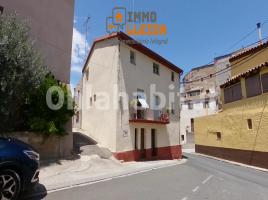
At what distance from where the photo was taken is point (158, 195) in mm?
7164

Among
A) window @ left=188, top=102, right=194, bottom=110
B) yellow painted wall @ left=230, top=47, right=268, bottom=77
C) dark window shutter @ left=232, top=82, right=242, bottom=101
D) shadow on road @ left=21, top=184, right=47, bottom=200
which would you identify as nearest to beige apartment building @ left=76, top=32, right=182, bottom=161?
dark window shutter @ left=232, top=82, right=242, bottom=101

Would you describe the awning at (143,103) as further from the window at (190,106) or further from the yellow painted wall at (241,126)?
the window at (190,106)

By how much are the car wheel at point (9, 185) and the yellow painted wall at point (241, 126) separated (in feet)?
57.2

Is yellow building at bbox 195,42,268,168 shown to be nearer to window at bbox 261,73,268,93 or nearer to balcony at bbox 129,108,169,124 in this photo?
window at bbox 261,73,268,93

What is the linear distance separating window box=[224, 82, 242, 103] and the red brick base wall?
23.3 feet

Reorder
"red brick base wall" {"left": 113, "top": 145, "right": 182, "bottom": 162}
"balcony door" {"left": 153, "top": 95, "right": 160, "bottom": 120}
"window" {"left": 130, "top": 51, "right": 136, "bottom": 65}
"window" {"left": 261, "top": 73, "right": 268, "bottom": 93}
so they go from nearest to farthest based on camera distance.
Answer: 1. "red brick base wall" {"left": 113, "top": 145, "right": 182, "bottom": 162}
2. "window" {"left": 261, "top": 73, "right": 268, "bottom": 93}
3. "window" {"left": 130, "top": 51, "right": 136, "bottom": 65}
4. "balcony door" {"left": 153, "top": 95, "right": 160, "bottom": 120}

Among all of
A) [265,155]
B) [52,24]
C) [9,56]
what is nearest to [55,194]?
[9,56]

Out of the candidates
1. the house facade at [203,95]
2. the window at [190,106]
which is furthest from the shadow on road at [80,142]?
the window at [190,106]

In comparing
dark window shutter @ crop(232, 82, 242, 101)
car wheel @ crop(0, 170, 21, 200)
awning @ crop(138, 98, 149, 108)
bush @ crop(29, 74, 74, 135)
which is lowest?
car wheel @ crop(0, 170, 21, 200)

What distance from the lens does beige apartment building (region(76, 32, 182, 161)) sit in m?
16.9

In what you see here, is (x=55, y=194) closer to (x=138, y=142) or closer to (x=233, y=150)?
(x=138, y=142)

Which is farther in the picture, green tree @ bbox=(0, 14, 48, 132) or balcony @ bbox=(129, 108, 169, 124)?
balcony @ bbox=(129, 108, 169, 124)

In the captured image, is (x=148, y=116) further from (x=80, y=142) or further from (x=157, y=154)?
(x=80, y=142)

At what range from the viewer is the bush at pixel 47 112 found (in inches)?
420
